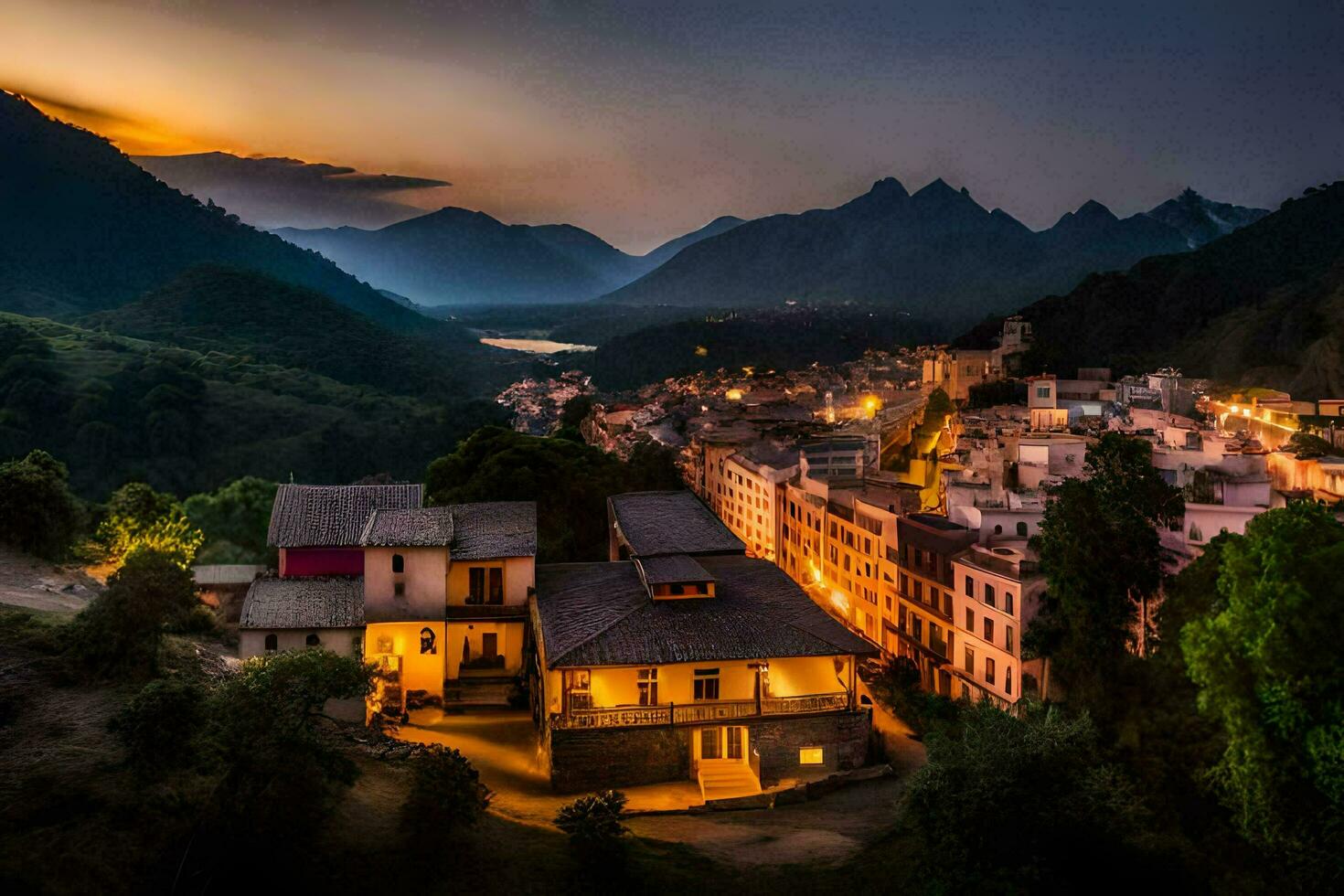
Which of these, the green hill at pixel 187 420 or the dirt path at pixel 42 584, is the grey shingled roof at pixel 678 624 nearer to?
the dirt path at pixel 42 584

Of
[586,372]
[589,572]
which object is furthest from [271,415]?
[589,572]

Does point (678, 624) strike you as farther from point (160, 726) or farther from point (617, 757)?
point (160, 726)

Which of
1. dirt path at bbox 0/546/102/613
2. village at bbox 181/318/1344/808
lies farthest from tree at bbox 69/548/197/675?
dirt path at bbox 0/546/102/613

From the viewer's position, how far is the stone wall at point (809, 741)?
852 inches

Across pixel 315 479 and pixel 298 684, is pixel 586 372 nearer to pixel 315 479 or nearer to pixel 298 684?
pixel 315 479

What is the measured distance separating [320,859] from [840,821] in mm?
9908

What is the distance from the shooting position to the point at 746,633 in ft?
74.9

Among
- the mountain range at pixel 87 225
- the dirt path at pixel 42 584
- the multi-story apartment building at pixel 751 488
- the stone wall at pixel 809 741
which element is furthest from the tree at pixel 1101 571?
the mountain range at pixel 87 225

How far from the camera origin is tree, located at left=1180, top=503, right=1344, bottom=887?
13070 millimetres

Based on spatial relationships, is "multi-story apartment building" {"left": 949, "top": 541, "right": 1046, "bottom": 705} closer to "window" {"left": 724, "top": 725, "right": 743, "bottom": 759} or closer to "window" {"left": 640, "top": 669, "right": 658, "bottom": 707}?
"window" {"left": 724, "top": 725, "right": 743, "bottom": 759}

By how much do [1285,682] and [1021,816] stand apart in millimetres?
4155

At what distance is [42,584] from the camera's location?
2925 cm

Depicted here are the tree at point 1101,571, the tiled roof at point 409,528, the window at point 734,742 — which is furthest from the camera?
the tiled roof at point 409,528

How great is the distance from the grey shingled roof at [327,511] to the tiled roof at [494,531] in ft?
7.25
